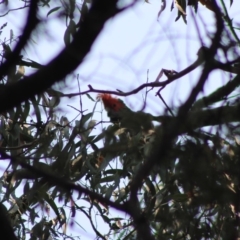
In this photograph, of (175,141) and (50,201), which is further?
(50,201)

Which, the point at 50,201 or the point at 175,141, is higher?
the point at 50,201

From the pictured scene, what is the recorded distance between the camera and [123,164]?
2.44 metres

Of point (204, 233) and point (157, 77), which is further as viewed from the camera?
point (157, 77)

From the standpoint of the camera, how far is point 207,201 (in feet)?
3.80

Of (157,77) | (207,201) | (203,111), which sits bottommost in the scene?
(207,201)

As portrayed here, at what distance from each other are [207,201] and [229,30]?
28cm

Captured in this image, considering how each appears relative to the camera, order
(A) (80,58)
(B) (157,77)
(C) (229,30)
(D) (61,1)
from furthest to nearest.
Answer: (B) (157,77), (C) (229,30), (D) (61,1), (A) (80,58)

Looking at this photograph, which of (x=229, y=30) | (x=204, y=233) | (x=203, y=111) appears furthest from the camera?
(x=204, y=233)

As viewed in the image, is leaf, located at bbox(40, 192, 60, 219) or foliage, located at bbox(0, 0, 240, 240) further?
leaf, located at bbox(40, 192, 60, 219)

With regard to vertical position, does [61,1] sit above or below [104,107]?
below

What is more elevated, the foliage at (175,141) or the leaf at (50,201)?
the leaf at (50,201)

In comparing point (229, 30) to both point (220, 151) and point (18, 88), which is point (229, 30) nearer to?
point (220, 151)

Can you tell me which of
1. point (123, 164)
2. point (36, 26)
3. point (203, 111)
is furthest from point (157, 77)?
point (36, 26)

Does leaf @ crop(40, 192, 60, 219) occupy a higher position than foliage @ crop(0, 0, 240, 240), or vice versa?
leaf @ crop(40, 192, 60, 219)
